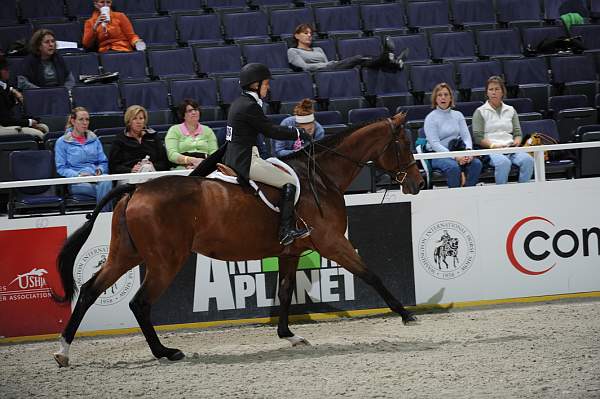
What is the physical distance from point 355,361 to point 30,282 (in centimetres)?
370

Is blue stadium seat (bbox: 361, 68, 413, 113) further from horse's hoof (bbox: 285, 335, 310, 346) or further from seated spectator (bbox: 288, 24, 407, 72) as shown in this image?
horse's hoof (bbox: 285, 335, 310, 346)

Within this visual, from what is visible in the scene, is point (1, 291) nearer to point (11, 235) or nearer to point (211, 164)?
point (11, 235)

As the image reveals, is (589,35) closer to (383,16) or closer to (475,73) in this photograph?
(475,73)

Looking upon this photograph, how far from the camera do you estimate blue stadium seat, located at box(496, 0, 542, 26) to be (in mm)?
15453

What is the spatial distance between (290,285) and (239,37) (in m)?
6.64

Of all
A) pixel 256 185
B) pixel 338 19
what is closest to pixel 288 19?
pixel 338 19

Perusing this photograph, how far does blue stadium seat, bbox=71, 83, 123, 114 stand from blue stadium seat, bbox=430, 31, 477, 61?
5085 mm

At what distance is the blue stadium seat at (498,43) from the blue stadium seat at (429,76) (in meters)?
1.39

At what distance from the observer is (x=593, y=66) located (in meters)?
13.8

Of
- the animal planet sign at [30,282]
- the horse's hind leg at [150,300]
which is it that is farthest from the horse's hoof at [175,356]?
the animal planet sign at [30,282]

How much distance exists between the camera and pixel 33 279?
29.5ft

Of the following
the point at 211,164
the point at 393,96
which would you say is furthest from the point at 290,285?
the point at 393,96

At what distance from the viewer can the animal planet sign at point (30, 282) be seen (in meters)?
8.93

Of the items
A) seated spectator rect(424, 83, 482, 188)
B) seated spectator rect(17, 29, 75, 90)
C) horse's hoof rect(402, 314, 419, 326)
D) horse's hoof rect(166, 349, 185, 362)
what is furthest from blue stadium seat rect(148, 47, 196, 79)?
horse's hoof rect(166, 349, 185, 362)
